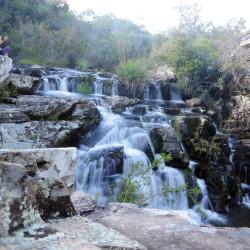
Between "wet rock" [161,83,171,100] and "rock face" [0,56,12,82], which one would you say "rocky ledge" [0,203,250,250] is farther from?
"wet rock" [161,83,171,100]

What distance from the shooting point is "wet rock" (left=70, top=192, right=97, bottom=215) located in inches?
143

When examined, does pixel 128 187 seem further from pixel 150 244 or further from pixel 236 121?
pixel 236 121

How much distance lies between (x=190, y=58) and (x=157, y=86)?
2265 millimetres

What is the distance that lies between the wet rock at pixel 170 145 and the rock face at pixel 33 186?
5814 millimetres

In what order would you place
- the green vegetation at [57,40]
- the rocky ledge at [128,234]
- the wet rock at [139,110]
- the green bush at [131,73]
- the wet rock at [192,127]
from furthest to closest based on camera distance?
the green vegetation at [57,40] < the green bush at [131,73] < the wet rock at [139,110] < the wet rock at [192,127] < the rocky ledge at [128,234]

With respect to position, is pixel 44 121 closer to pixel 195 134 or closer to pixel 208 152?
pixel 195 134

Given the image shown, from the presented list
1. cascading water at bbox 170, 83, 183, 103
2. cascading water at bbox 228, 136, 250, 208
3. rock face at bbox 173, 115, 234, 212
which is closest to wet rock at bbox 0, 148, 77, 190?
rock face at bbox 173, 115, 234, 212

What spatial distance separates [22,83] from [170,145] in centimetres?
453

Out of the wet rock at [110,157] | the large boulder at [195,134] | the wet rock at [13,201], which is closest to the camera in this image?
the wet rock at [13,201]

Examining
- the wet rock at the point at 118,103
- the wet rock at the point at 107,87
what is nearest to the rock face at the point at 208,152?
the wet rock at the point at 118,103

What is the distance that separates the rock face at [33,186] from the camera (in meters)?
2.22

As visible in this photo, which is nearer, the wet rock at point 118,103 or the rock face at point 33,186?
the rock face at point 33,186

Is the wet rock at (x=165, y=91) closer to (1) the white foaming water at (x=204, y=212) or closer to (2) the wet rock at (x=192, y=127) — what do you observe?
(2) the wet rock at (x=192, y=127)

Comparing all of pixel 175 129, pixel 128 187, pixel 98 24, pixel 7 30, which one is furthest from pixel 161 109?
pixel 98 24
